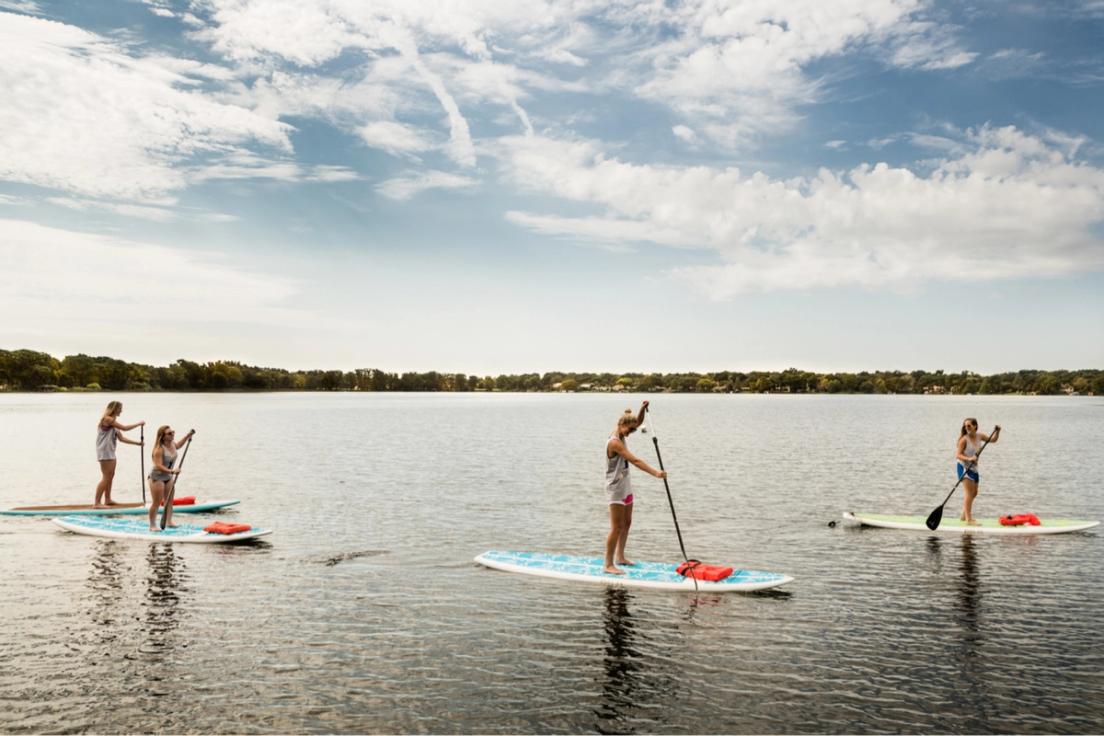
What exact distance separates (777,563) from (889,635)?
6064mm

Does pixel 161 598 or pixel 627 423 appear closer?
pixel 627 423

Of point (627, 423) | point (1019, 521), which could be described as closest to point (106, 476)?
point (627, 423)

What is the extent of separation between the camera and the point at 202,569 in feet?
61.1

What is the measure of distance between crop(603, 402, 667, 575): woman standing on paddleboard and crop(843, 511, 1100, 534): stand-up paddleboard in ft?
36.0

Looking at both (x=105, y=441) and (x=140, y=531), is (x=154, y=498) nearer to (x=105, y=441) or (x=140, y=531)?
(x=140, y=531)

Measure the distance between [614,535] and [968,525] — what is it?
12.8 metres

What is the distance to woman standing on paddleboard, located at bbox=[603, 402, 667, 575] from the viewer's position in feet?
51.8

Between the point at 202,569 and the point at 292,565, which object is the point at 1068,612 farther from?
the point at 202,569

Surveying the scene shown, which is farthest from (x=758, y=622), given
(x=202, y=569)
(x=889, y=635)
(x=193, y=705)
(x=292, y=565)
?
(x=202, y=569)

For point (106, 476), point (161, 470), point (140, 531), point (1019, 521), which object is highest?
point (161, 470)

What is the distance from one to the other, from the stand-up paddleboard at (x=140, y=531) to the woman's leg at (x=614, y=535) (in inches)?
393

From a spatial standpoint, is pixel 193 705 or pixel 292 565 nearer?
pixel 193 705

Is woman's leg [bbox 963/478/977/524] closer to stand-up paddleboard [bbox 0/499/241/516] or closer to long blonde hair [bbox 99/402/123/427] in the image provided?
long blonde hair [bbox 99/402/123/427]

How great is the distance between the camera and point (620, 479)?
16.3 meters
